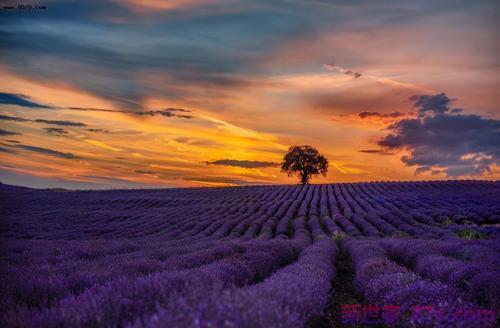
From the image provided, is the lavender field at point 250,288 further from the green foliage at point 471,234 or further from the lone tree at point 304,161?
the lone tree at point 304,161

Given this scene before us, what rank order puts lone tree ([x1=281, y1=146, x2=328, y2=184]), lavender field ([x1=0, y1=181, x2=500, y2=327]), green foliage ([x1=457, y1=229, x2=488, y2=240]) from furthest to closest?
lone tree ([x1=281, y1=146, x2=328, y2=184]) < green foliage ([x1=457, y1=229, x2=488, y2=240]) < lavender field ([x1=0, y1=181, x2=500, y2=327])

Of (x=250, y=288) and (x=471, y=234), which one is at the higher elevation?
(x=250, y=288)

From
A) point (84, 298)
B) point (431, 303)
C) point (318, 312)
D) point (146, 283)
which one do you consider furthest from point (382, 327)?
point (84, 298)

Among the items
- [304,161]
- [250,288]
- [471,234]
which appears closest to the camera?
[250,288]

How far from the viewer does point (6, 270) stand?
6.32 metres

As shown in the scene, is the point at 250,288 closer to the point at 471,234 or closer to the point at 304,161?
the point at 471,234

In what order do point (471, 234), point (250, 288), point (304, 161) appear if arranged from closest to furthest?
1. point (250, 288)
2. point (471, 234)
3. point (304, 161)

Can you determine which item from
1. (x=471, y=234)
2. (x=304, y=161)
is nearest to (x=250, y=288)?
(x=471, y=234)

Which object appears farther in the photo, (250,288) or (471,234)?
(471,234)

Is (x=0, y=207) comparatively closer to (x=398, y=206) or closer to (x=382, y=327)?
(x=398, y=206)

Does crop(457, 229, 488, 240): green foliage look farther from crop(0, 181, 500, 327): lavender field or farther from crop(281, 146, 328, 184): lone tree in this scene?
crop(281, 146, 328, 184): lone tree

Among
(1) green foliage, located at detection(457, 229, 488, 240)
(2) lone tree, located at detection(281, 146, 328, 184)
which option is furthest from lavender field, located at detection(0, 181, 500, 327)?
(2) lone tree, located at detection(281, 146, 328, 184)

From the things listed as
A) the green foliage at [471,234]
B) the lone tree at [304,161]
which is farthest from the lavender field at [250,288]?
the lone tree at [304,161]

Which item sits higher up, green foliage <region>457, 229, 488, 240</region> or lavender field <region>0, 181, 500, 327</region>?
lavender field <region>0, 181, 500, 327</region>
